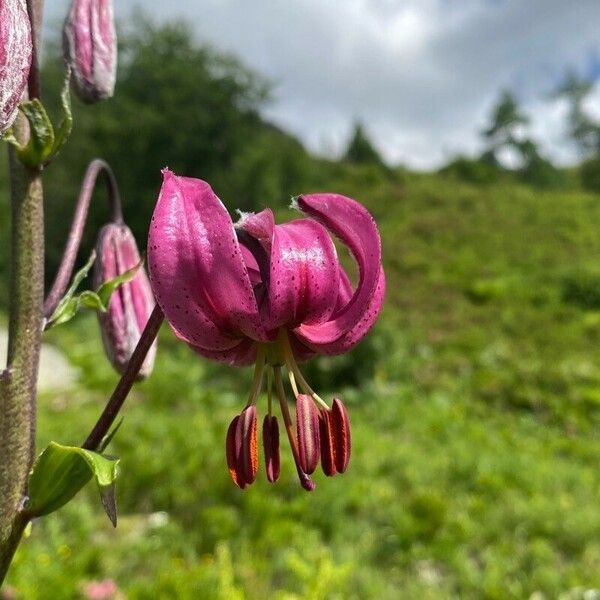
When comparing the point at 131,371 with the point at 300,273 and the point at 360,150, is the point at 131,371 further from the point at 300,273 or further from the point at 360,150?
the point at 360,150

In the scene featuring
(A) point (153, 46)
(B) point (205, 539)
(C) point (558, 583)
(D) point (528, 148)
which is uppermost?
(D) point (528, 148)

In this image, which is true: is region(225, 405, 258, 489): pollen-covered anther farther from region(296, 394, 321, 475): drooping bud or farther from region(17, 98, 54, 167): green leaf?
region(17, 98, 54, 167): green leaf

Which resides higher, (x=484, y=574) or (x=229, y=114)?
(x=229, y=114)

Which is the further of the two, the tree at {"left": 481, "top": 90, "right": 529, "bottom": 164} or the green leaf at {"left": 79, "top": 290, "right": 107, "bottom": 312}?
the tree at {"left": 481, "top": 90, "right": 529, "bottom": 164}

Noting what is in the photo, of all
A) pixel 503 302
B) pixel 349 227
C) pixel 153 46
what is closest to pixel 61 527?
pixel 349 227

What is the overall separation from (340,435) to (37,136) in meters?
0.34

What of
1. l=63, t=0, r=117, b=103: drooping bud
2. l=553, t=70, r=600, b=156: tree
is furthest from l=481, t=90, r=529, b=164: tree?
l=63, t=0, r=117, b=103: drooping bud

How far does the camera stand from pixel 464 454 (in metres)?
3.93

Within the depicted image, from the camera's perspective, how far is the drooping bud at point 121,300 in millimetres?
723

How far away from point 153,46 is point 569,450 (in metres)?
9.80

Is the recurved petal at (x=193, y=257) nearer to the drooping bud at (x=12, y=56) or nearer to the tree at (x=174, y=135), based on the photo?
the drooping bud at (x=12, y=56)

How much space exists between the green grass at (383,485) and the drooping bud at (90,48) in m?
1.66

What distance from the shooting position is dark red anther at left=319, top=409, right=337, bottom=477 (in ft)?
1.86

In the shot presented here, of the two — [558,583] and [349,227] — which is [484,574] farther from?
[349,227]
